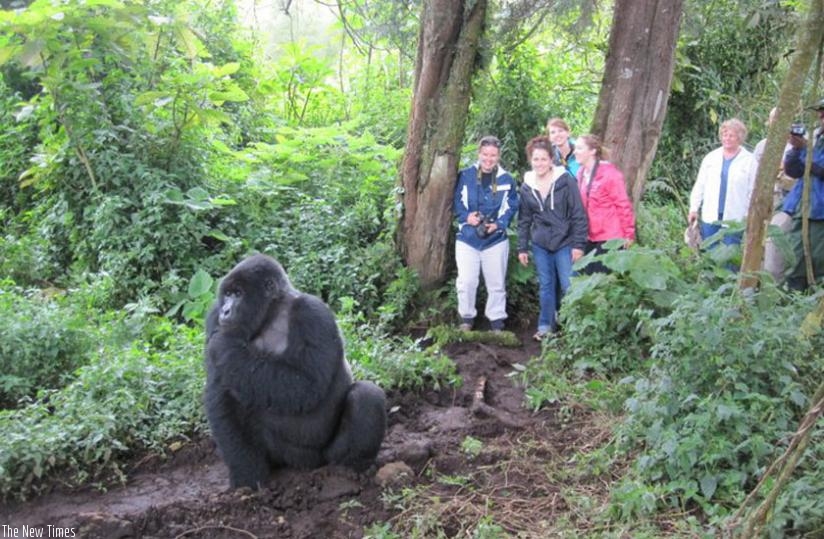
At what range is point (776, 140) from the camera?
11.1ft

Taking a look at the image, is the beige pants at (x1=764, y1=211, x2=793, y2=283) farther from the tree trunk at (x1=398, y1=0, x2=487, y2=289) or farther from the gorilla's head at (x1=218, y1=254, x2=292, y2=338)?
the gorilla's head at (x1=218, y1=254, x2=292, y2=338)

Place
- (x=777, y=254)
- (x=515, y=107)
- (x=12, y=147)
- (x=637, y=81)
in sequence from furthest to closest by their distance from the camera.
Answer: (x=12, y=147)
(x=515, y=107)
(x=637, y=81)
(x=777, y=254)

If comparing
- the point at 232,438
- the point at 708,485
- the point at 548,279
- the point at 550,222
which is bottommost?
the point at 232,438

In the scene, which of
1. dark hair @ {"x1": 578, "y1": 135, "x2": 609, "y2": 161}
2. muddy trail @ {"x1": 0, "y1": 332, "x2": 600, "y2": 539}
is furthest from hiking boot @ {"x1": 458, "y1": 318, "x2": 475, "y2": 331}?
muddy trail @ {"x1": 0, "y1": 332, "x2": 600, "y2": 539}

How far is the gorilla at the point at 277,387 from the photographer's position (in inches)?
141

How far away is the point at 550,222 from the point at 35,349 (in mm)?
3634

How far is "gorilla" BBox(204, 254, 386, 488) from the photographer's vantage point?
358 cm

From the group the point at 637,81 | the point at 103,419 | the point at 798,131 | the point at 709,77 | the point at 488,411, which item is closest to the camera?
the point at 103,419

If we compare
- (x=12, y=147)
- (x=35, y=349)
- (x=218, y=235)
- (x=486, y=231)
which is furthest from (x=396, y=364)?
(x=12, y=147)

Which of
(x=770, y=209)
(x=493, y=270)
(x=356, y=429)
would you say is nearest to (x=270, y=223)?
→ (x=493, y=270)

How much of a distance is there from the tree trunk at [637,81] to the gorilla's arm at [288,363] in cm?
386

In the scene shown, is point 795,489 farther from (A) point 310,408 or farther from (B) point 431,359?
(B) point 431,359

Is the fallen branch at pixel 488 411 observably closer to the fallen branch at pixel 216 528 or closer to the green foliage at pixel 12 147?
the fallen branch at pixel 216 528

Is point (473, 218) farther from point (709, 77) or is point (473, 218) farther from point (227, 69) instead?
point (709, 77)
